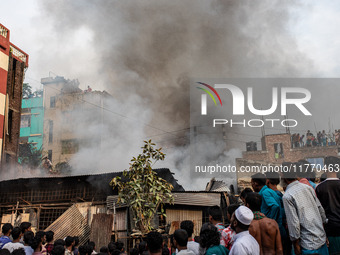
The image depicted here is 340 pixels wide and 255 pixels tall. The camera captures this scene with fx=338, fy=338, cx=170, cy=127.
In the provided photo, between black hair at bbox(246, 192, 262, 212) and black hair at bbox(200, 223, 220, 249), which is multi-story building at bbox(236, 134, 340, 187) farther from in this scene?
black hair at bbox(200, 223, 220, 249)

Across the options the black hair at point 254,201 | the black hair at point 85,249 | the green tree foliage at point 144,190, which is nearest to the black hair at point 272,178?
the black hair at point 254,201

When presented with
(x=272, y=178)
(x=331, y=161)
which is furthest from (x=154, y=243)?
(x=331, y=161)

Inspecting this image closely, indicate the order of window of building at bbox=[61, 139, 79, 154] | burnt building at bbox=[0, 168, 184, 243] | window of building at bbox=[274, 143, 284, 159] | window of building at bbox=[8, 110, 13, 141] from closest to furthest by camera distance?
1. burnt building at bbox=[0, 168, 184, 243]
2. window of building at bbox=[8, 110, 13, 141]
3. window of building at bbox=[274, 143, 284, 159]
4. window of building at bbox=[61, 139, 79, 154]

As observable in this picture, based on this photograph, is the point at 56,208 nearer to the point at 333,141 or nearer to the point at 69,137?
→ the point at 69,137

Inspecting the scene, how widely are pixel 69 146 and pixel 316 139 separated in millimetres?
22248

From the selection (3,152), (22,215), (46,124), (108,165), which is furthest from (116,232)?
(46,124)

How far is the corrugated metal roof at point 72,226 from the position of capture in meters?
13.6

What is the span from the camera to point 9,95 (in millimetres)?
20766

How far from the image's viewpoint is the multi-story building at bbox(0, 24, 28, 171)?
787 inches

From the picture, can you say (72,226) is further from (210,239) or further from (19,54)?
(19,54)

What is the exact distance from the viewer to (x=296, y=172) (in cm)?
464

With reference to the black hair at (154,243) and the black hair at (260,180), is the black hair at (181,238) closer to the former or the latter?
the black hair at (154,243)

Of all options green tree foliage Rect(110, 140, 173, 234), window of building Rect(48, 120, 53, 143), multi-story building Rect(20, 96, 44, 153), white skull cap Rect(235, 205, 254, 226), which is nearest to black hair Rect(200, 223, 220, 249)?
white skull cap Rect(235, 205, 254, 226)

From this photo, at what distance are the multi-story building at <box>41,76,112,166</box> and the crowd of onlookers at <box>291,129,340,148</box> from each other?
53.7 ft
